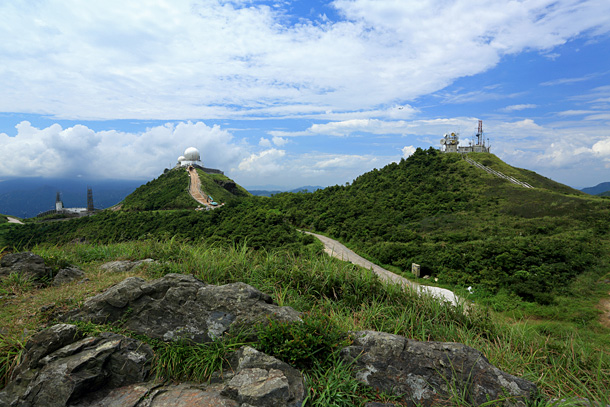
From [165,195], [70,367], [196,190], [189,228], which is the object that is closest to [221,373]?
[70,367]

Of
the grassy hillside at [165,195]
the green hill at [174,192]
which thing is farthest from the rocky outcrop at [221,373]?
the grassy hillside at [165,195]

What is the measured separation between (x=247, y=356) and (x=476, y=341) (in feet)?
11.4

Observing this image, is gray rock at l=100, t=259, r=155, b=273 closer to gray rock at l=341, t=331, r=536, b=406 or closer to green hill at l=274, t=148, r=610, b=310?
gray rock at l=341, t=331, r=536, b=406

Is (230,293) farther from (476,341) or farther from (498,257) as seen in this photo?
(498,257)

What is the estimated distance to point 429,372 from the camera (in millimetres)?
3385

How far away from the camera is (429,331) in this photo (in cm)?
465

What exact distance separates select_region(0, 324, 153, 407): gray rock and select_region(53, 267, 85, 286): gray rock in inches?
109

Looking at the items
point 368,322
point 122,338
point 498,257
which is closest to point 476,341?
point 368,322

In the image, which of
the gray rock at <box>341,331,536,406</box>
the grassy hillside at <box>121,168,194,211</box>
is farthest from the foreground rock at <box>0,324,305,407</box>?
the grassy hillside at <box>121,168,194,211</box>

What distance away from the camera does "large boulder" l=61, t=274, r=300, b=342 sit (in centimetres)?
397

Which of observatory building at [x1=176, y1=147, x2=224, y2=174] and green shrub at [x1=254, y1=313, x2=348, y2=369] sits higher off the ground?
observatory building at [x1=176, y1=147, x2=224, y2=174]

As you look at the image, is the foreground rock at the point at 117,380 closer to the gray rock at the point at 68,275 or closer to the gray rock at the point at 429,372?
the gray rock at the point at 429,372

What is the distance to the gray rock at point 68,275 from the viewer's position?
5676mm

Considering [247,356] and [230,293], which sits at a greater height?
[230,293]
